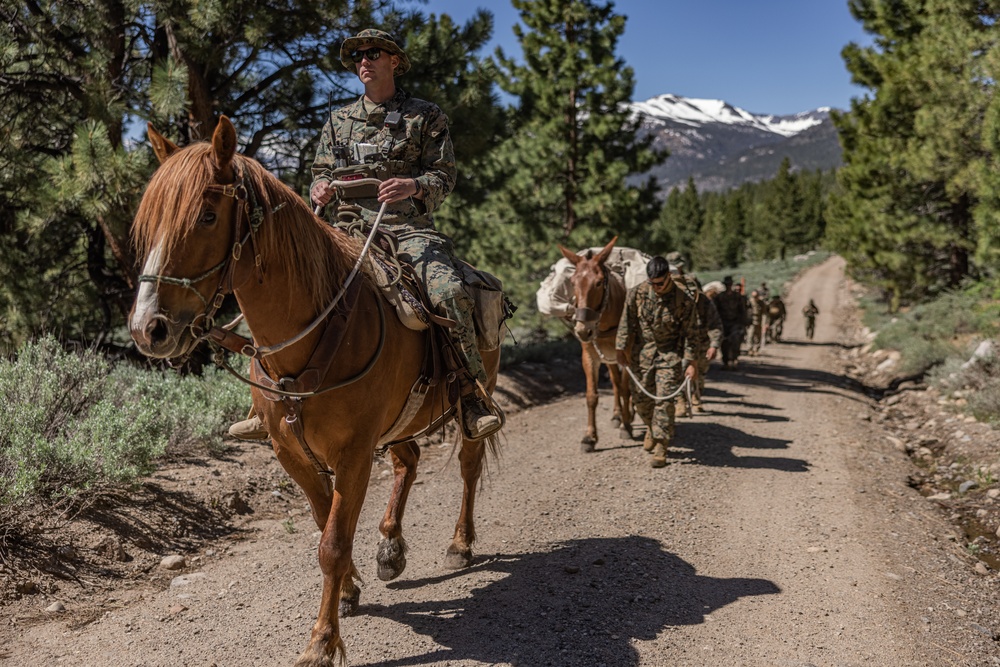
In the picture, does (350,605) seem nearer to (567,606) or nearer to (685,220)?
(567,606)

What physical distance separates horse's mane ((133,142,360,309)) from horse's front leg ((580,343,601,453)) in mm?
5739

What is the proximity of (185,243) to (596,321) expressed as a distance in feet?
21.8

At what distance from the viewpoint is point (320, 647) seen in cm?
375

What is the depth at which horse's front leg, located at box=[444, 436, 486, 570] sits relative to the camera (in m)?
5.46

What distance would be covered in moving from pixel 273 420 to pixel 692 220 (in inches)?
3763

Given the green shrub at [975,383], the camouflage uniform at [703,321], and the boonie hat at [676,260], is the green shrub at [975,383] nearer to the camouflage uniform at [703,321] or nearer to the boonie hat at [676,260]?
the camouflage uniform at [703,321]

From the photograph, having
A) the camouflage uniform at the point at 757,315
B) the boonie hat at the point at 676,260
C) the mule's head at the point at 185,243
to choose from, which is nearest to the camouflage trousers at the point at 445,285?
the mule's head at the point at 185,243

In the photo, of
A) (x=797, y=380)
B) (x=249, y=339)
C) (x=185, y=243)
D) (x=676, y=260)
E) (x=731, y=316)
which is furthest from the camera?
(x=731, y=316)

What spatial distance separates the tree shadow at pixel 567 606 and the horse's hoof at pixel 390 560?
0.23 m

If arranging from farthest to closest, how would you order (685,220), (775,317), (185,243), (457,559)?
1. (685,220)
2. (775,317)
3. (457,559)
4. (185,243)

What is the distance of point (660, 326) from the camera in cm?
880

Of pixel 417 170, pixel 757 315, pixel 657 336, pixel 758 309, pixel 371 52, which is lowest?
pixel 657 336

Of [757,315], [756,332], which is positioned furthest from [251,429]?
[756,332]

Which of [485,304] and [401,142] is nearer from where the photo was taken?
[401,142]
